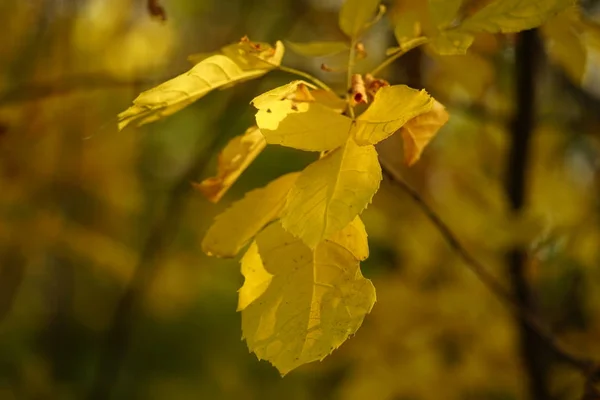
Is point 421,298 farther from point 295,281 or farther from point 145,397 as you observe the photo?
point 145,397

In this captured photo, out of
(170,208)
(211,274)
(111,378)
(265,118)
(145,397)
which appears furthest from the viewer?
(145,397)

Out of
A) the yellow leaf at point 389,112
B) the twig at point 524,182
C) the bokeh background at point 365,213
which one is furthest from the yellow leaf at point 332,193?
the twig at point 524,182

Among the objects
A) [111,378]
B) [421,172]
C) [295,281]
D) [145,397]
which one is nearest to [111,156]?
[111,378]

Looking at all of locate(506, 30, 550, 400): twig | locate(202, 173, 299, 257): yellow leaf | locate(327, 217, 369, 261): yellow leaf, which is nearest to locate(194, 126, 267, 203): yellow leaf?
locate(202, 173, 299, 257): yellow leaf

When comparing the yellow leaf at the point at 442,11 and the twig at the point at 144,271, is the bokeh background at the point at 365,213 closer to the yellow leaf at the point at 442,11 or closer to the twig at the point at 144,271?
the twig at the point at 144,271

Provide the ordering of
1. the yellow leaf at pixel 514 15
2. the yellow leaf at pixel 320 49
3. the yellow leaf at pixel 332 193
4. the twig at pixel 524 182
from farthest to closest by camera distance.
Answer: the twig at pixel 524 182 < the yellow leaf at pixel 320 49 < the yellow leaf at pixel 514 15 < the yellow leaf at pixel 332 193
